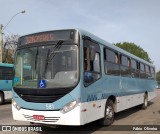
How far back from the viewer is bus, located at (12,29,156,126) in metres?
7.68

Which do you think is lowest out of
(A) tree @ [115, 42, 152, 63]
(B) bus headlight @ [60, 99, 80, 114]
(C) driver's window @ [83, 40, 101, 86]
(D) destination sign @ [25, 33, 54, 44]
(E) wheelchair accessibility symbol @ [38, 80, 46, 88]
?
(B) bus headlight @ [60, 99, 80, 114]

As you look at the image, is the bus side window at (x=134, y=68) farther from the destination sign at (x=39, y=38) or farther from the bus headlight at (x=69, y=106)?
the bus headlight at (x=69, y=106)

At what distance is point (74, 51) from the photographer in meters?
7.97

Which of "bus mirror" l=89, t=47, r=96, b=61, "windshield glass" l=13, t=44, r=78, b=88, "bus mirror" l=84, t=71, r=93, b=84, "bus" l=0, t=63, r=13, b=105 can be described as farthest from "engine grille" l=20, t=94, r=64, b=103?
"bus" l=0, t=63, r=13, b=105

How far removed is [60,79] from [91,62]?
123 centimetres

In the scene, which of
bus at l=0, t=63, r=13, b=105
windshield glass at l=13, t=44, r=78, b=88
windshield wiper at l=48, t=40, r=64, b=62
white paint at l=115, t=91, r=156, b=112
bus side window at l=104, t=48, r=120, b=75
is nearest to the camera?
windshield glass at l=13, t=44, r=78, b=88

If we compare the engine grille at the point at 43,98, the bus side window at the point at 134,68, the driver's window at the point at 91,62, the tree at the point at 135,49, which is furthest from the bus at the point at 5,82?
the tree at the point at 135,49

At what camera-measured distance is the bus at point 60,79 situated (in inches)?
302

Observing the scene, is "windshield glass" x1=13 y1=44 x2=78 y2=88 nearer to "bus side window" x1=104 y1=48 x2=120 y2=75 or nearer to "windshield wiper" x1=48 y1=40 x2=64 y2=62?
"windshield wiper" x1=48 y1=40 x2=64 y2=62

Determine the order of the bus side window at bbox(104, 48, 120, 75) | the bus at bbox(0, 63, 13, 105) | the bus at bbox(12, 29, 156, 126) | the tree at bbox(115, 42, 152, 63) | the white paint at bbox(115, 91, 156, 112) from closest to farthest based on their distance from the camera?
the bus at bbox(12, 29, 156, 126) < the bus side window at bbox(104, 48, 120, 75) < the white paint at bbox(115, 91, 156, 112) < the bus at bbox(0, 63, 13, 105) < the tree at bbox(115, 42, 152, 63)

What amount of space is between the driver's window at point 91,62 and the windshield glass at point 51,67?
1.37 ft

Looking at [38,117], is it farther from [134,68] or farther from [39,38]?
[134,68]

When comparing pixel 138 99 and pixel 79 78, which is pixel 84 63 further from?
pixel 138 99

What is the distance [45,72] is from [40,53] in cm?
62
